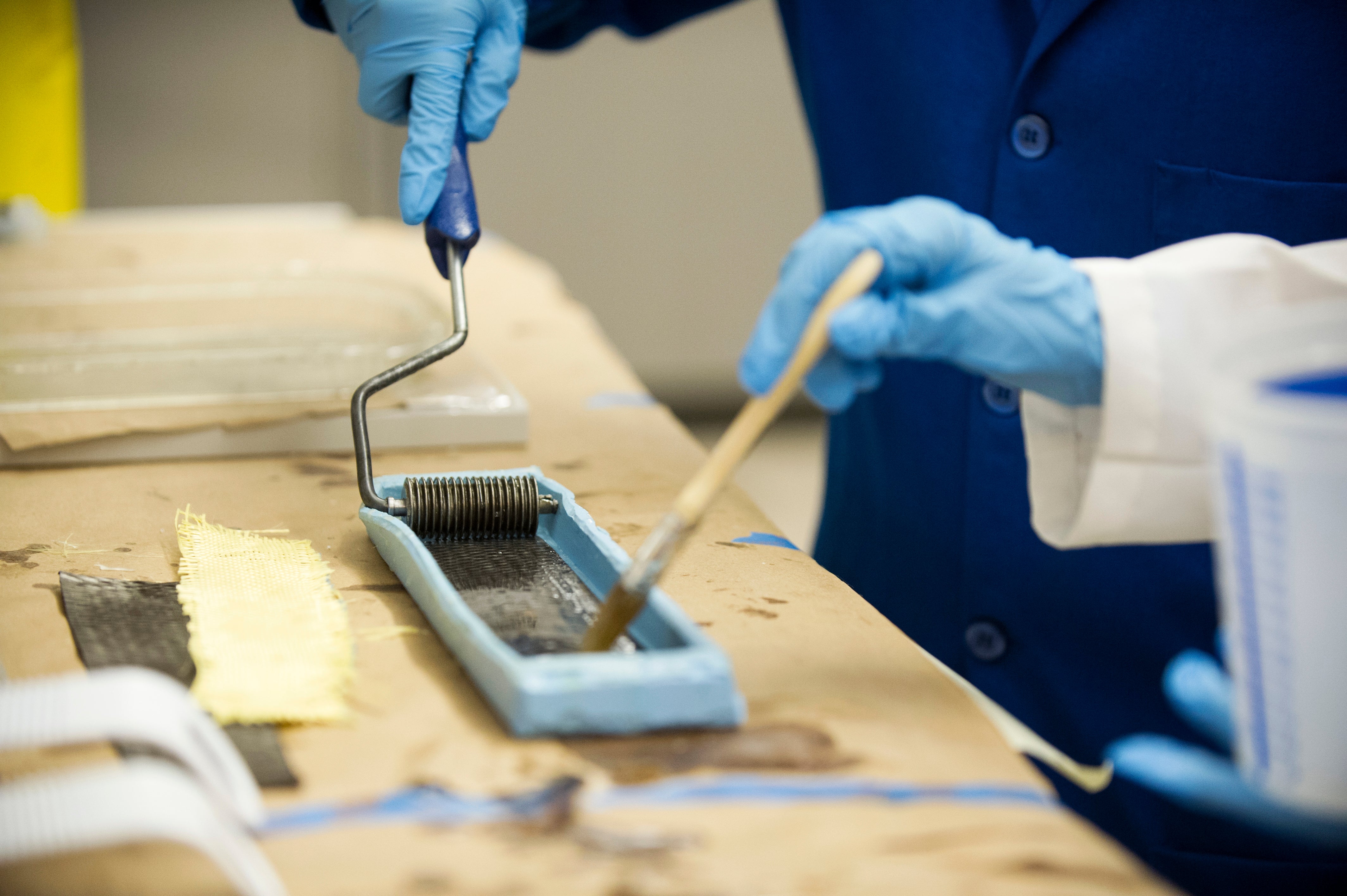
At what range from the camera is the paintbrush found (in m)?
0.65

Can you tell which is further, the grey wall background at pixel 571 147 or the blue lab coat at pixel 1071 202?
the grey wall background at pixel 571 147

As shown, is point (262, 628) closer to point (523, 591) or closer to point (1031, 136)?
point (523, 591)

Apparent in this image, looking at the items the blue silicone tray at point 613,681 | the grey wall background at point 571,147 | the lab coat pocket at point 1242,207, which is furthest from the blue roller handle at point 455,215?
the grey wall background at point 571,147

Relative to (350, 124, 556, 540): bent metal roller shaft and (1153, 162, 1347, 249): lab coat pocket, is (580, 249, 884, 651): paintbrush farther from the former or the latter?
(1153, 162, 1347, 249): lab coat pocket

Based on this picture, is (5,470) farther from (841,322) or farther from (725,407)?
(725,407)

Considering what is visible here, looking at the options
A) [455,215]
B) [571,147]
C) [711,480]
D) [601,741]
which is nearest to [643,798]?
[601,741]

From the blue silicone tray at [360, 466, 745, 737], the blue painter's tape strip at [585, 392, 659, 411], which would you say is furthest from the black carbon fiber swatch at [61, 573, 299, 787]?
the blue painter's tape strip at [585, 392, 659, 411]

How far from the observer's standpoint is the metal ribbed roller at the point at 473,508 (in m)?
0.81

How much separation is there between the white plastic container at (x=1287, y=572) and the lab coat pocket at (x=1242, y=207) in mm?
497

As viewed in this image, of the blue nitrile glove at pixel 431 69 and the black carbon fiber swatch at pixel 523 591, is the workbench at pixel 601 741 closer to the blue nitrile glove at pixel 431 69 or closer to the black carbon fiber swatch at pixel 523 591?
the black carbon fiber swatch at pixel 523 591

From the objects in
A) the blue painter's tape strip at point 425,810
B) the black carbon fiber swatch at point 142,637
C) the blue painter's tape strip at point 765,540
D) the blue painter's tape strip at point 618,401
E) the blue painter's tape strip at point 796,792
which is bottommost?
the blue painter's tape strip at point 618,401

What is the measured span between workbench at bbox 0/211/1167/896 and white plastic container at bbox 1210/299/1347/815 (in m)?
0.09

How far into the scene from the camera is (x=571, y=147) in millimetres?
3391

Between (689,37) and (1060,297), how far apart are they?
287cm
